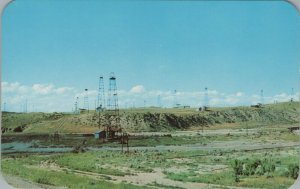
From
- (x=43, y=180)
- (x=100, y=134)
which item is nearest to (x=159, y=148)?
(x=100, y=134)

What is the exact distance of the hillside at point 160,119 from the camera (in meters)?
3.92

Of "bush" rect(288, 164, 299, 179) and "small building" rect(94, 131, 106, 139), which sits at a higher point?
"small building" rect(94, 131, 106, 139)

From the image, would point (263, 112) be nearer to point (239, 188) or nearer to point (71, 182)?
point (239, 188)

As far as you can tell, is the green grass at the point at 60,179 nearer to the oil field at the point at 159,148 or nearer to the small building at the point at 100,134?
the oil field at the point at 159,148

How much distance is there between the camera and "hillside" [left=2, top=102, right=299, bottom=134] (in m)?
3.92

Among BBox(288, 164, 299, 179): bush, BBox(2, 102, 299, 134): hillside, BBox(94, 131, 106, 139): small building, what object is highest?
BBox(2, 102, 299, 134): hillside

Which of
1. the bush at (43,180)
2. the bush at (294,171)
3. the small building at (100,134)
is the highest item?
the small building at (100,134)

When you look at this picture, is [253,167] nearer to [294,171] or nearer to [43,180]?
[294,171]

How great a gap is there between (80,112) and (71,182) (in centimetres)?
44

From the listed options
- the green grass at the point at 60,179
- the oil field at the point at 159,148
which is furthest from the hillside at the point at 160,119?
the green grass at the point at 60,179

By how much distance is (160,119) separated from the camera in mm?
3980

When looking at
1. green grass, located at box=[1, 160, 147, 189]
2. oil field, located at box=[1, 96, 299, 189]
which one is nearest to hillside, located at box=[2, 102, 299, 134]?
oil field, located at box=[1, 96, 299, 189]

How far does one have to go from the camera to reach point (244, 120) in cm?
404

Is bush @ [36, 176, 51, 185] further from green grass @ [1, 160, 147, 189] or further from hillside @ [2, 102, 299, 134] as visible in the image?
hillside @ [2, 102, 299, 134]
